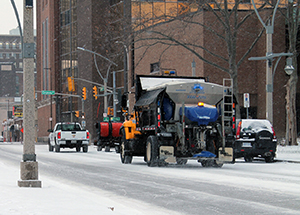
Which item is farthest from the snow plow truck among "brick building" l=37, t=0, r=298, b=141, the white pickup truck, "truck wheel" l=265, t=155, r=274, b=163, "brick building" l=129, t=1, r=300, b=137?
"brick building" l=129, t=1, r=300, b=137

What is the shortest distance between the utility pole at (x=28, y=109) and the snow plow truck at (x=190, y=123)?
7994mm

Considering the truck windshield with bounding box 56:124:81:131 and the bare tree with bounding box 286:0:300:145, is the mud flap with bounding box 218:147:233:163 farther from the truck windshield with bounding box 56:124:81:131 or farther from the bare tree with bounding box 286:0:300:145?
the truck windshield with bounding box 56:124:81:131

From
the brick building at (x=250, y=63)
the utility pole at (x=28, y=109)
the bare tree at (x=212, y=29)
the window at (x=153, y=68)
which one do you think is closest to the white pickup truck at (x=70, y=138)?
the bare tree at (x=212, y=29)

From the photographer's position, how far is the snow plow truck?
766 inches

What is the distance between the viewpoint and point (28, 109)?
11797mm

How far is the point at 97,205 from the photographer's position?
9164 millimetres

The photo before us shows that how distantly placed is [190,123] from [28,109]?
8703 mm

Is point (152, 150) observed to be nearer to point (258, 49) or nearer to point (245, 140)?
point (245, 140)

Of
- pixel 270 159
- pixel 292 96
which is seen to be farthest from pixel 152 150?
pixel 292 96

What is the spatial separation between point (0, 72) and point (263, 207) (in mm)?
181272

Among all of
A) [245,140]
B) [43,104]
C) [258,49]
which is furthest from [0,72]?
[245,140]

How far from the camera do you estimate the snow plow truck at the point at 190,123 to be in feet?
63.8

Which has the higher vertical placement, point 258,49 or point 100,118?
point 258,49

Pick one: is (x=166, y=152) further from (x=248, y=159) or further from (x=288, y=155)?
(x=288, y=155)
